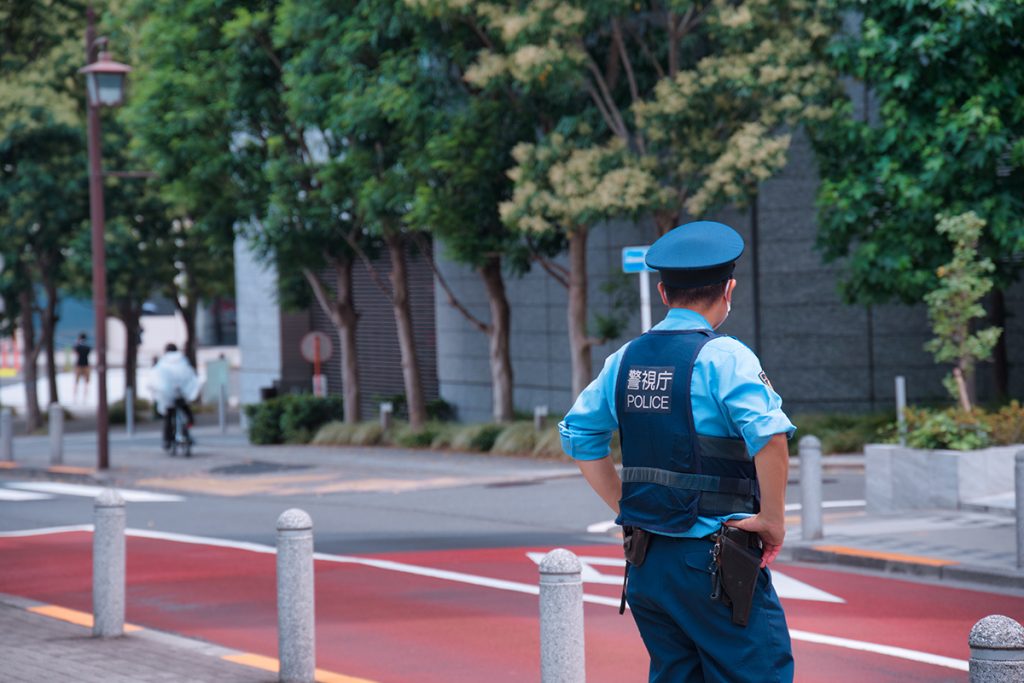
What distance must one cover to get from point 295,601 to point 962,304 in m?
9.44

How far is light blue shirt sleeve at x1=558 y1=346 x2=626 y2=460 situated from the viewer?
15.6ft

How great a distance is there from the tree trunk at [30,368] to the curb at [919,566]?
94.6 feet

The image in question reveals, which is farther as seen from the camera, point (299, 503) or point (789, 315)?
point (789, 315)

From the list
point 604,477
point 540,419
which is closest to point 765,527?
point 604,477

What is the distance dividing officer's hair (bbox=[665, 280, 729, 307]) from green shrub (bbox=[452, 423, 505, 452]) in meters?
19.8

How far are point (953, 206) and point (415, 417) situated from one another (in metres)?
11.5

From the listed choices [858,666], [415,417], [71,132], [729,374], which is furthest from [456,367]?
[729,374]

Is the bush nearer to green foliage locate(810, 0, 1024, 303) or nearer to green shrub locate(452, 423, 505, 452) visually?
green shrub locate(452, 423, 505, 452)

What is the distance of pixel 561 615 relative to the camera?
6.13 meters

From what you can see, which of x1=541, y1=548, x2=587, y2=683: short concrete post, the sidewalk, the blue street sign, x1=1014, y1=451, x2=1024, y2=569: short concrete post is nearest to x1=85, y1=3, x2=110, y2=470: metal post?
the blue street sign

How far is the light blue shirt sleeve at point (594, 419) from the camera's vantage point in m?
4.76

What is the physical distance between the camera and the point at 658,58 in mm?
22250

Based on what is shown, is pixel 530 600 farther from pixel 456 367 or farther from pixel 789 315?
pixel 456 367

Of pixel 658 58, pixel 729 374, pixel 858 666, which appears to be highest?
pixel 658 58
